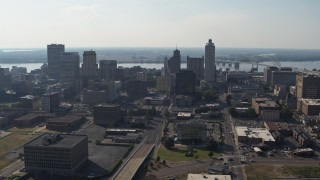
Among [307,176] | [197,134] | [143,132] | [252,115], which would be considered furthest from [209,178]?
[252,115]

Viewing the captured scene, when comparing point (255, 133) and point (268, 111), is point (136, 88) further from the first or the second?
point (255, 133)

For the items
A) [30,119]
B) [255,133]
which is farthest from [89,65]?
[255,133]

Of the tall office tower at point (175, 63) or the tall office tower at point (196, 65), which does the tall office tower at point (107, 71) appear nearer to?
the tall office tower at point (175, 63)

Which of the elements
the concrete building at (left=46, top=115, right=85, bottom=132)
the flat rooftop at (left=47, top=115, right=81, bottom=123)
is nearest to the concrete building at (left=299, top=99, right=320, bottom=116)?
the flat rooftop at (left=47, top=115, right=81, bottom=123)

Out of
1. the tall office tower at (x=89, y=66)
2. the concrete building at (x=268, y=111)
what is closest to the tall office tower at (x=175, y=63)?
the tall office tower at (x=89, y=66)

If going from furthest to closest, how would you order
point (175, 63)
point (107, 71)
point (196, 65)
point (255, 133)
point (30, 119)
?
point (175, 63) → point (196, 65) → point (107, 71) → point (30, 119) → point (255, 133)

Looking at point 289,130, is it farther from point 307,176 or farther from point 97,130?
point 97,130

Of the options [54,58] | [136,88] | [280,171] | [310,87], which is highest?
[54,58]
